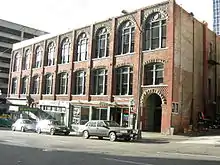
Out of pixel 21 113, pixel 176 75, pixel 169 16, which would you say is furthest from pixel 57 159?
pixel 21 113

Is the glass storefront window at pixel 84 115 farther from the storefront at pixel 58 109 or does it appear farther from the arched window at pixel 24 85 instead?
the arched window at pixel 24 85

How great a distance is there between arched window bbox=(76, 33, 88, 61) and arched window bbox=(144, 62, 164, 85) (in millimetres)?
10341

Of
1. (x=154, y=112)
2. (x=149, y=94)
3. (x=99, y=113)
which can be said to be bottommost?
(x=99, y=113)

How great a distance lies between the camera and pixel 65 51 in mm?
43719

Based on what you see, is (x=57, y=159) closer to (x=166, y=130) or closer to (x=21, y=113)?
(x=166, y=130)

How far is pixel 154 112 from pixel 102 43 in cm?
1046

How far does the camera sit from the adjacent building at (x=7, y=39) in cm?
8106

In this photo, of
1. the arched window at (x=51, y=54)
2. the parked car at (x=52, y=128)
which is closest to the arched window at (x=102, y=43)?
the arched window at (x=51, y=54)

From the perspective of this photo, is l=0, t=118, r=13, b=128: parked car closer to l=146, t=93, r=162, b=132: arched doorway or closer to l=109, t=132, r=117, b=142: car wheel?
l=146, t=93, r=162, b=132: arched doorway

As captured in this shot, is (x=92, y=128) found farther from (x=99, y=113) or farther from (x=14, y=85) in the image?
(x=14, y=85)

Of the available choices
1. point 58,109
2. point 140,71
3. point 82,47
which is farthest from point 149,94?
point 58,109

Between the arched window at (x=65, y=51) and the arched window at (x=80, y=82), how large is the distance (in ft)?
11.7

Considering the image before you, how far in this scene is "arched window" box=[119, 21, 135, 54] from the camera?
113 ft

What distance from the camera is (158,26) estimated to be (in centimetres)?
3189
